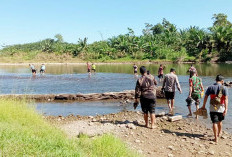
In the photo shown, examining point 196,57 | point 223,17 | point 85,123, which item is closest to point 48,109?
point 85,123

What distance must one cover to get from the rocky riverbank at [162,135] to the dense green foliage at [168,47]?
53.5 metres

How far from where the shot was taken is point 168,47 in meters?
66.5

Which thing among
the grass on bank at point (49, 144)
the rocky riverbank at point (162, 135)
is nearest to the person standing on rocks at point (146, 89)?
the rocky riverbank at point (162, 135)

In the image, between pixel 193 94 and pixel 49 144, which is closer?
pixel 49 144

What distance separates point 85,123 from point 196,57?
5643cm

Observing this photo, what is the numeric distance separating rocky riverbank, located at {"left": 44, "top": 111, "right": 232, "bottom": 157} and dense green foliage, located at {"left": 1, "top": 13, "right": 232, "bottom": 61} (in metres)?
53.5

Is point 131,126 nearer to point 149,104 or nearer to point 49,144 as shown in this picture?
point 149,104

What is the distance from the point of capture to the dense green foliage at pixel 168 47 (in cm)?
5681

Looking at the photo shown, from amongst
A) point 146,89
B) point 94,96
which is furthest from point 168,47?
point 146,89

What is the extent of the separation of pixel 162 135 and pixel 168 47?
62.3 metres

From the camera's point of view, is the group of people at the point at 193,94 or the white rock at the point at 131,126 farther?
the white rock at the point at 131,126

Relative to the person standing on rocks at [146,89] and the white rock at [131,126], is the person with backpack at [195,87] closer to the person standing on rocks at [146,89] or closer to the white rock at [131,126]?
the person standing on rocks at [146,89]

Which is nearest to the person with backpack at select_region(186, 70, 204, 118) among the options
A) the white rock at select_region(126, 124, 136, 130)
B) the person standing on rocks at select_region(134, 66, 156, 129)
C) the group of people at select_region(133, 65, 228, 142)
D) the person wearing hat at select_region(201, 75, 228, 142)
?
the group of people at select_region(133, 65, 228, 142)

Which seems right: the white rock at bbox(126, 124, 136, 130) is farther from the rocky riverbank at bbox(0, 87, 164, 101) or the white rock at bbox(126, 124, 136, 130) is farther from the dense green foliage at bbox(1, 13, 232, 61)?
the dense green foliage at bbox(1, 13, 232, 61)
